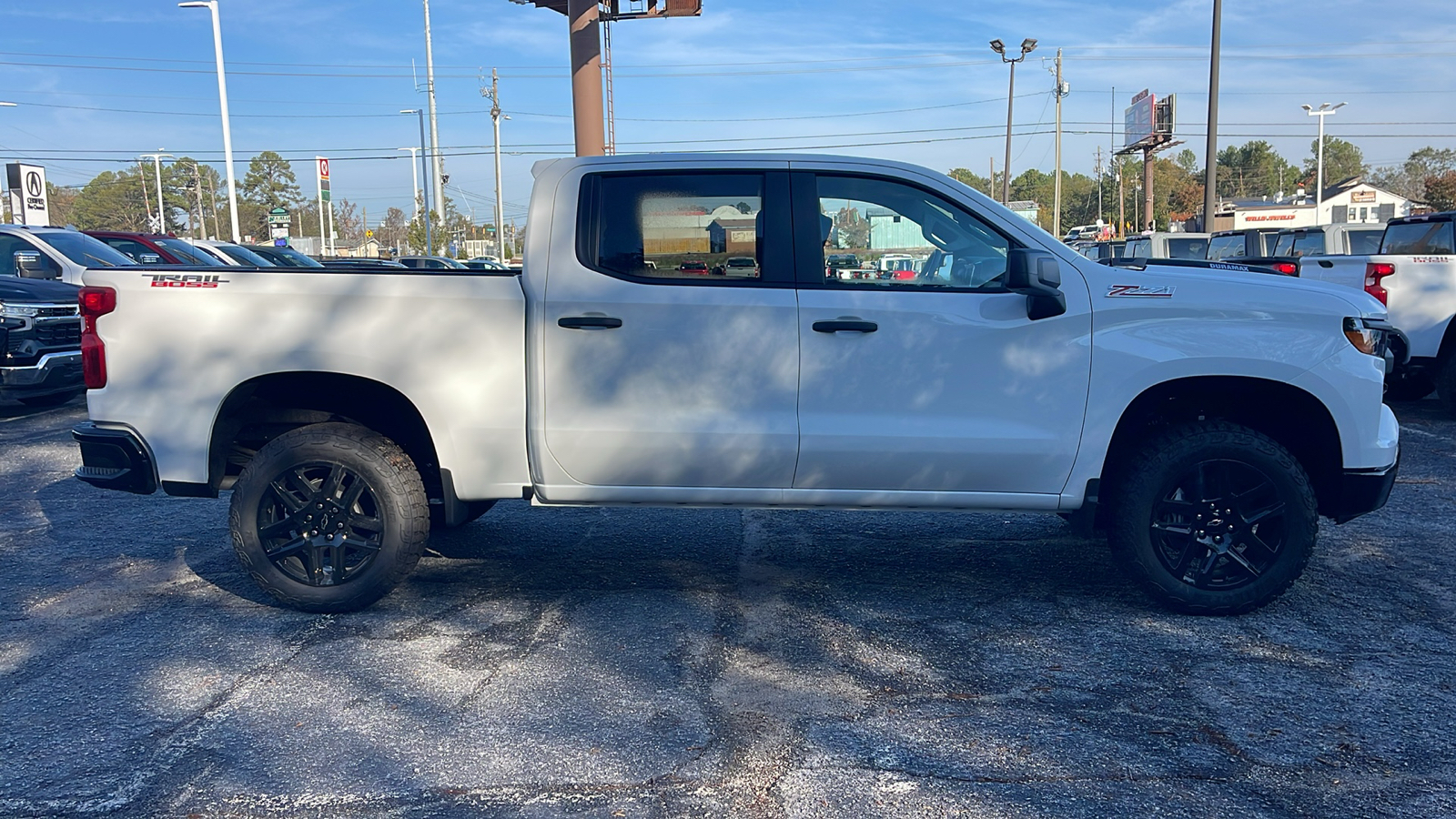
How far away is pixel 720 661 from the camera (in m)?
4.11

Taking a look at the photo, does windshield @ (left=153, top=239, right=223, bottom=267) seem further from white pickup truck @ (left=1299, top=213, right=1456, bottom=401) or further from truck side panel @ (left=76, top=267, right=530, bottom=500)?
white pickup truck @ (left=1299, top=213, right=1456, bottom=401)

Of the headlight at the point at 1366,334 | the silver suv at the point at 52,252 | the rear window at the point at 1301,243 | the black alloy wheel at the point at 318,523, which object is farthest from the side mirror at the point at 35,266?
the rear window at the point at 1301,243

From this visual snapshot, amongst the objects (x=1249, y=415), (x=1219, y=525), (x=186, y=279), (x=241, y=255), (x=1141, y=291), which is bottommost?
(x=1219, y=525)

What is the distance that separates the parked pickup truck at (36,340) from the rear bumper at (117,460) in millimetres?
6055

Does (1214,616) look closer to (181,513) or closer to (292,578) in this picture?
(292,578)

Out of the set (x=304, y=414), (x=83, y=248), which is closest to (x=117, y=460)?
(x=304, y=414)

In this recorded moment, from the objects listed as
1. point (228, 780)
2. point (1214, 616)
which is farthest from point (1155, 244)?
point (228, 780)

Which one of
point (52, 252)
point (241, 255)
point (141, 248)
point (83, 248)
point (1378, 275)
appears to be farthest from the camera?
point (241, 255)

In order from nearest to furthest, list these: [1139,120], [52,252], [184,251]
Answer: [52,252] < [184,251] < [1139,120]

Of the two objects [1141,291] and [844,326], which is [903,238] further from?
[1141,291]

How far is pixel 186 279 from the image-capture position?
4504 millimetres

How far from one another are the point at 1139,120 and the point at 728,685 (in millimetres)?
72237

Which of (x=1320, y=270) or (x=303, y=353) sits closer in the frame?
(x=303, y=353)

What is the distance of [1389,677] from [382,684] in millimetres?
3730
